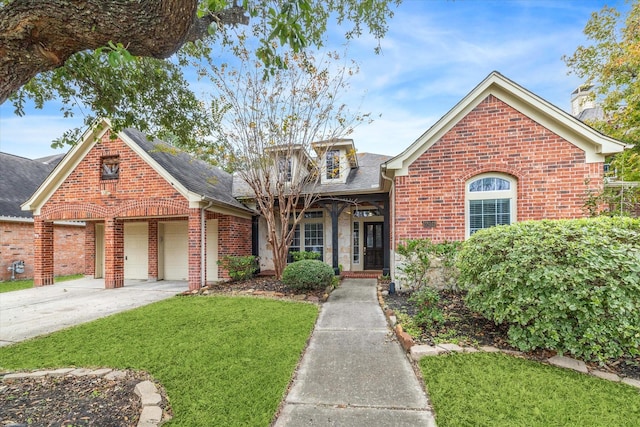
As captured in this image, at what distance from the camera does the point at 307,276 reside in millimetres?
7957

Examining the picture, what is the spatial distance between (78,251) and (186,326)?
14253 millimetres

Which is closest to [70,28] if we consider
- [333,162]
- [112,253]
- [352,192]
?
[352,192]

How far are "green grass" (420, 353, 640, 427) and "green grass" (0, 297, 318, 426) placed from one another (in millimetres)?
1781

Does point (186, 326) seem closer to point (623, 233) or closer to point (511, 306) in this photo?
point (511, 306)

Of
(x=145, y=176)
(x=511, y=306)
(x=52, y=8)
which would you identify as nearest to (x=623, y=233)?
(x=511, y=306)

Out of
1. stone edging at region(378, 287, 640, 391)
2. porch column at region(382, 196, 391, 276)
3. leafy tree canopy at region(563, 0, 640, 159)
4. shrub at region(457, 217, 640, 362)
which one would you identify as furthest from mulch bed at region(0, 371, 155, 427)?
leafy tree canopy at region(563, 0, 640, 159)

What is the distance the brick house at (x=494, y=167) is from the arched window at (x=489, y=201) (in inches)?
0.9

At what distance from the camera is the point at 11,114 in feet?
16.5

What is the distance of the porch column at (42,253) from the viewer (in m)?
11.1

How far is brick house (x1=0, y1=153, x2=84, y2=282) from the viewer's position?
42.6ft

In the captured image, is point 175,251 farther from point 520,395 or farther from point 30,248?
point 520,395

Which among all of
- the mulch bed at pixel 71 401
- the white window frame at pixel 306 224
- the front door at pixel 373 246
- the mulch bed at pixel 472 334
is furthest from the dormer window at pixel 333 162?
the mulch bed at pixel 71 401

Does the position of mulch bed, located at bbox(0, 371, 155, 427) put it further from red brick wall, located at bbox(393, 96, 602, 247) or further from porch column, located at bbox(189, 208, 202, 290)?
red brick wall, located at bbox(393, 96, 602, 247)

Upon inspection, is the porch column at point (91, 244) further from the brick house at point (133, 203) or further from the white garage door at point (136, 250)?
the brick house at point (133, 203)
